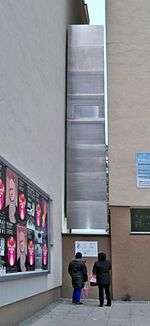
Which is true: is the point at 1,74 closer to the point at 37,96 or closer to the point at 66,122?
the point at 37,96

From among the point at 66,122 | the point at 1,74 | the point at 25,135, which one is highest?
the point at 66,122

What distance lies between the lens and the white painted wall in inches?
376

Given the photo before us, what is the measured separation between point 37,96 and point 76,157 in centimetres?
603

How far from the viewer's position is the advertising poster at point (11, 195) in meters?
9.09

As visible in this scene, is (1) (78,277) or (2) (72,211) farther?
(2) (72,211)

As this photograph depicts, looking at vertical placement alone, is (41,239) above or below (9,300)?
A: above

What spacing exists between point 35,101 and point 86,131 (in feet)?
21.6

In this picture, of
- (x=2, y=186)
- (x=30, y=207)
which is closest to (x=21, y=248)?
(x=30, y=207)

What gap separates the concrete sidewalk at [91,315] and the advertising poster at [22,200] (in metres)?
2.05

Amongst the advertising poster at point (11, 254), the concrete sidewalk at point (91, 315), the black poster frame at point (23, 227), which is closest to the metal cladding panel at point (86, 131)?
the concrete sidewalk at point (91, 315)

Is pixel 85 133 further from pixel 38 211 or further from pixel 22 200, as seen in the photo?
pixel 22 200

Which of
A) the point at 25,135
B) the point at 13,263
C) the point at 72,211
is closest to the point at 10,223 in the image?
the point at 13,263

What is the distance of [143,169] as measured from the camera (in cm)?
1747

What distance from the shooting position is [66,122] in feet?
61.7
